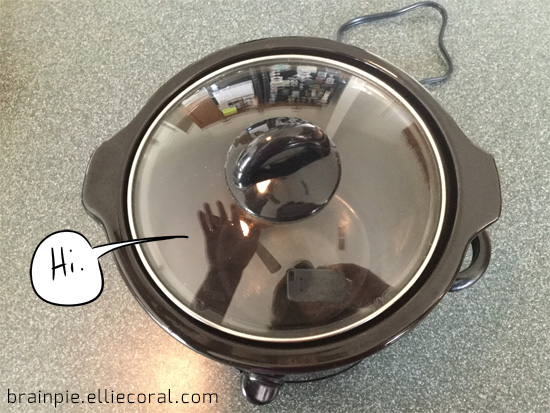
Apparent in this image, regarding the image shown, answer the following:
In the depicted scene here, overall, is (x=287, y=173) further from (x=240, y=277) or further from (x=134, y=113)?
(x=134, y=113)

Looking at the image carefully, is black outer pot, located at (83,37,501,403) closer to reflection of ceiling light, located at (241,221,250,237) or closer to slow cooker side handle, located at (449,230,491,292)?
slow cooker side handle, located at (449,230,491,292)

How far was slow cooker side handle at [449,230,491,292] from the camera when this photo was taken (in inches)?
23.2

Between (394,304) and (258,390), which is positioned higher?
(394,304)

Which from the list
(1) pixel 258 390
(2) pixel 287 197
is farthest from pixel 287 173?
(1) pixel 258 390

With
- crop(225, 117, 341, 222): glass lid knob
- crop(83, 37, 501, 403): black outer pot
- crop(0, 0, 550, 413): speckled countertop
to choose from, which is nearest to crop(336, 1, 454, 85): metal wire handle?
crop(0, 0, 550, 413): speckled countertop

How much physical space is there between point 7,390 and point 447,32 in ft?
2.99

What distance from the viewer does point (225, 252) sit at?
0.56 m

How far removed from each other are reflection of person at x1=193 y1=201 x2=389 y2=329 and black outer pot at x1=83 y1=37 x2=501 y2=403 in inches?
1.1

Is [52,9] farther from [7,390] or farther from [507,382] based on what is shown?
[507,382]

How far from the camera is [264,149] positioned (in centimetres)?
52

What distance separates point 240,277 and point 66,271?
0.22 meters

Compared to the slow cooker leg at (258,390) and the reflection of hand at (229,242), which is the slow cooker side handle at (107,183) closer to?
the reflection of hand at (229,242)

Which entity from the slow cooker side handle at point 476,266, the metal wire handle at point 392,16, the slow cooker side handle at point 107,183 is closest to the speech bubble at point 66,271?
the slow cooker side handle at point 107,183

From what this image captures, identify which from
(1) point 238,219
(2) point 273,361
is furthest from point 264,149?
(2) point 273,361
